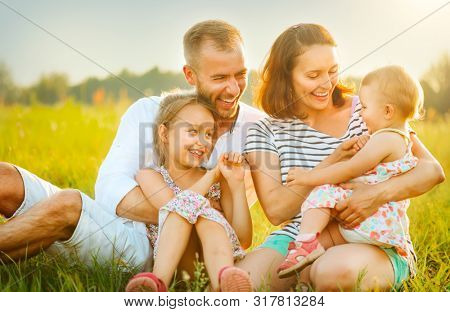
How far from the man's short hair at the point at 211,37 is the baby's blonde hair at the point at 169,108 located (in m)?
0.25

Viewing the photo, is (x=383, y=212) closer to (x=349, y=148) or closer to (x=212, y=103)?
(x=349, y=148)

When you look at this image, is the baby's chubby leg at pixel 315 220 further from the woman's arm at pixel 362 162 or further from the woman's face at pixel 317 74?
the woman's face at pixel 317 74

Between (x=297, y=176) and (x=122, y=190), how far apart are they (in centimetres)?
72

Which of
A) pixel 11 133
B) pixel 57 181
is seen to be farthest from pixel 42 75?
pixel 57 181

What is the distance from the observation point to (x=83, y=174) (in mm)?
3945

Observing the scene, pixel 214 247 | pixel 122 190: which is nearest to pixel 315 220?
pixel 214 247

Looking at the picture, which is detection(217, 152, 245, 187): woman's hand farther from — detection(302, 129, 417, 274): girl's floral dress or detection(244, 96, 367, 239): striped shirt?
detection(302, 129, 417, 274): girl's floral dress

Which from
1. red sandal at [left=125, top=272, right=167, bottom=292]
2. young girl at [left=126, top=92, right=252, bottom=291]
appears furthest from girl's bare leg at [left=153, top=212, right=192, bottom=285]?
red sandal at [left=125, top=272, right=167, bottom=292]

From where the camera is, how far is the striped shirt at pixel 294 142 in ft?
8.71

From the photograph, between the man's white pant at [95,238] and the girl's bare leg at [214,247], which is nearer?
the girl's bare leg at [214,247]

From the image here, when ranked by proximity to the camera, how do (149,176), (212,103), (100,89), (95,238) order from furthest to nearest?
1. (100,89)
2. (212,103)
3. (149,176)
4. (95,238)

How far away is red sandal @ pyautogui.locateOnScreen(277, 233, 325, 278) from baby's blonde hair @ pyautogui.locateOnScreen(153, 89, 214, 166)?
28.8 inches

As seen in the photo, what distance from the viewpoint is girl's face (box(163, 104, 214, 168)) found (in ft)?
8.52

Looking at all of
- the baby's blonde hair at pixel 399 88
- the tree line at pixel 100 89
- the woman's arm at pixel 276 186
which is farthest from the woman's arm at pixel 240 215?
the tree line at pixel 100 89
